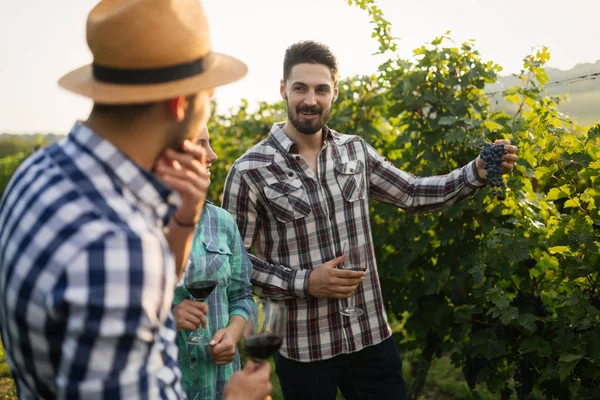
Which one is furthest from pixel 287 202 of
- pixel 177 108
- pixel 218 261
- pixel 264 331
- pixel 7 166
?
pixel 7 166

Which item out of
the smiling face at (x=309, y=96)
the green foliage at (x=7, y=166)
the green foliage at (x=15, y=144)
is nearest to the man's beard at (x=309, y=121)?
the smiling face at (x=309, y=96)

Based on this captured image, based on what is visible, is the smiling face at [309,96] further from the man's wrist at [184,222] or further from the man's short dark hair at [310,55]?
the man's wrist at [184,222]

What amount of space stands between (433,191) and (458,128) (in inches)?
26.9

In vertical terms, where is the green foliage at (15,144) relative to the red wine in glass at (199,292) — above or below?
above

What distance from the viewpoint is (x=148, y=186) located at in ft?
4.81

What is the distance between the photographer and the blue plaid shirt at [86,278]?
1241 millimetres

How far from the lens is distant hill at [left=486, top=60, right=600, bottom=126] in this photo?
3627mm

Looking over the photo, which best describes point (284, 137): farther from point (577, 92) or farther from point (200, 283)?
point (577, 92)

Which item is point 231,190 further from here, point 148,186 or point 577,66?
point 577,66

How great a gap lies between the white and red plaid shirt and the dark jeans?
5 centimetres

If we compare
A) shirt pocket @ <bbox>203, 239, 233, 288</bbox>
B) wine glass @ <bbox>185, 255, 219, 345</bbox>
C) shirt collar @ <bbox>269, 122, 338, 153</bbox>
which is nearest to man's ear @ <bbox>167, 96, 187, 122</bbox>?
wine glass @ <bbox>185, 255, 219, 345</bbox>

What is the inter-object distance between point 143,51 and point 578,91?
3.19 metres

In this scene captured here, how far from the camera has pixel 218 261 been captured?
2809mm

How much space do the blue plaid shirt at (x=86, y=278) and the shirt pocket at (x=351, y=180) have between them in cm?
196
